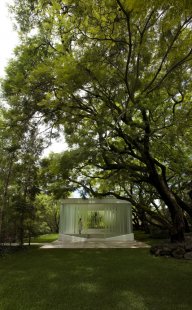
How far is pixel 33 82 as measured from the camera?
22.6 feet

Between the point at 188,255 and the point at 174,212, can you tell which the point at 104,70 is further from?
the point at 188,255

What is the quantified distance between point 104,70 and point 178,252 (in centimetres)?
590

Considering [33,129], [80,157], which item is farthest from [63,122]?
[80,157]

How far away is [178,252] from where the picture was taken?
304 inches

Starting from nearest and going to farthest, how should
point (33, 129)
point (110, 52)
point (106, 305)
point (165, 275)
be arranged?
point (106, 305) → point (165, 275) → point (110, 52) → point (33, 129)

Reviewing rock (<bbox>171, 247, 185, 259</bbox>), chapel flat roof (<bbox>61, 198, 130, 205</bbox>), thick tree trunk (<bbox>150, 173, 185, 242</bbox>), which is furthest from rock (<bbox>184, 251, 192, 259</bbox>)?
chapel flat roof (<bbox>61, 198, 130, 205</bbox>)

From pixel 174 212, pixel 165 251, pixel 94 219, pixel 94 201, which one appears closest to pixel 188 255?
pixel 165 251

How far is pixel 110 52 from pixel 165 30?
4.49 ft

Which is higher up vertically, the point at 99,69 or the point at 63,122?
the point at 99,69

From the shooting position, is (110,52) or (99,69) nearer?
(110,52)

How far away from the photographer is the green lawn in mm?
3662

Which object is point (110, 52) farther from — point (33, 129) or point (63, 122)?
point (33, 129)

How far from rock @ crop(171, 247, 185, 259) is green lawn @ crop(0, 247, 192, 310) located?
0.72m

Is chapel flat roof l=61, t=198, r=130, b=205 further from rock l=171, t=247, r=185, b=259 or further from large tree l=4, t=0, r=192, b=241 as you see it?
rock l=171, t=247, r=185, b=259
